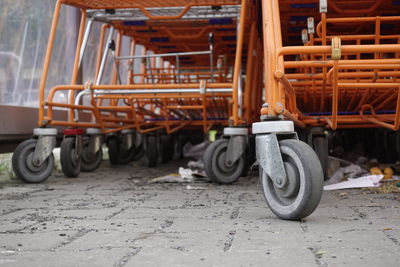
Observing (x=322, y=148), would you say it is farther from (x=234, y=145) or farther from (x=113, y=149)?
(x=113, y=149)

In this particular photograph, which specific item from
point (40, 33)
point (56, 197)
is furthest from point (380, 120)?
point (40, 33)

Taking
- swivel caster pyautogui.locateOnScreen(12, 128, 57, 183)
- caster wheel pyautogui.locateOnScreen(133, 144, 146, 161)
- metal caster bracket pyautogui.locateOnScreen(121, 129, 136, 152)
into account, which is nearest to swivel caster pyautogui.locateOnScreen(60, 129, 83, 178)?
swivel caster pyautogui.locateOnScreen(12, 128, 57, 183)

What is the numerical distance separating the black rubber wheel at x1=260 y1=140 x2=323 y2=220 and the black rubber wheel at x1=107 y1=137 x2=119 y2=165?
3.36 metres

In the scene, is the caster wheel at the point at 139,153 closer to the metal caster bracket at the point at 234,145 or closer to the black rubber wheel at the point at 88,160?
the black rubber wheel at the point at 88,160

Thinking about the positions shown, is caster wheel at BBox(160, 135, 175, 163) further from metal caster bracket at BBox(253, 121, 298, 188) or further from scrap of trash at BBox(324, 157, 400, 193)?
metal caster bracket at BBox(253, 121, 298, 188)

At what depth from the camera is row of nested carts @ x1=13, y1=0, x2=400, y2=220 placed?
2.25m

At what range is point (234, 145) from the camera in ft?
12.3

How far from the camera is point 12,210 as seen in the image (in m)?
2.58

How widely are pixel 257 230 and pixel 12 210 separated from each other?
4.05ft

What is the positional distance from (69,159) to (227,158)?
4.10 feet

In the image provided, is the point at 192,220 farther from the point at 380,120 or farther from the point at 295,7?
the point at 295,7

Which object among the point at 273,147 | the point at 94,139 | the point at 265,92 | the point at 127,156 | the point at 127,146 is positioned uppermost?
the point at 265,92

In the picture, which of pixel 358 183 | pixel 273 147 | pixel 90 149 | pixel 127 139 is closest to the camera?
pixel 273 147

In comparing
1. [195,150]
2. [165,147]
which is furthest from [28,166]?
[195,150]
